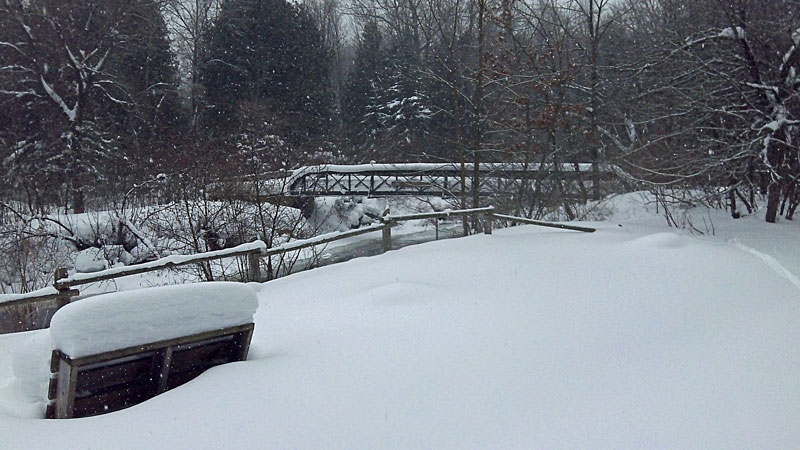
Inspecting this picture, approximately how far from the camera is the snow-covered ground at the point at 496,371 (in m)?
3.38

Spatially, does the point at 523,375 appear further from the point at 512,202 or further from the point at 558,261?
the point at 512,202


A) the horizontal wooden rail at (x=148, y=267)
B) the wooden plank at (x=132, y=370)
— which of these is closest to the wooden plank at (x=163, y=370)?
the wooden plank at (x=132, y=370)

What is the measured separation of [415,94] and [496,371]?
31.1 metres

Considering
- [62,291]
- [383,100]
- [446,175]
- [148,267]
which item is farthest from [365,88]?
[62,291]

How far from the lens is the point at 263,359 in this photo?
4469mm

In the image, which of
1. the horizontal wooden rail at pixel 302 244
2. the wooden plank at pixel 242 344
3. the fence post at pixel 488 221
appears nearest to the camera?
the wooden plank at pixel 242 344

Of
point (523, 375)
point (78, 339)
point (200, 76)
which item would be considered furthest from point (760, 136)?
point (200, 76)

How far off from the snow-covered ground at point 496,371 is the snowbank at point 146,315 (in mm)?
382

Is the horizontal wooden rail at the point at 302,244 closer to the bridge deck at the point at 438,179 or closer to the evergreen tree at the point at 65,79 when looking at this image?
the bridge deck at the point at 438,179

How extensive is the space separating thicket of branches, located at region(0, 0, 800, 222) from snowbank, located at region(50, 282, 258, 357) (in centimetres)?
1032

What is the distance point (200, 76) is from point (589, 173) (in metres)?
24.5

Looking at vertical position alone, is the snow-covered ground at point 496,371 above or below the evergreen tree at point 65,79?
below

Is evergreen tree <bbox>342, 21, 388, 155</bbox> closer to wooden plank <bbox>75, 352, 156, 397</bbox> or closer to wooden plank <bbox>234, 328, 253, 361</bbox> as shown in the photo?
wooden plank <bbox>234, 328, 253, 361</bbox>

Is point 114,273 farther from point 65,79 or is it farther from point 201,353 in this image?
point 65,79
